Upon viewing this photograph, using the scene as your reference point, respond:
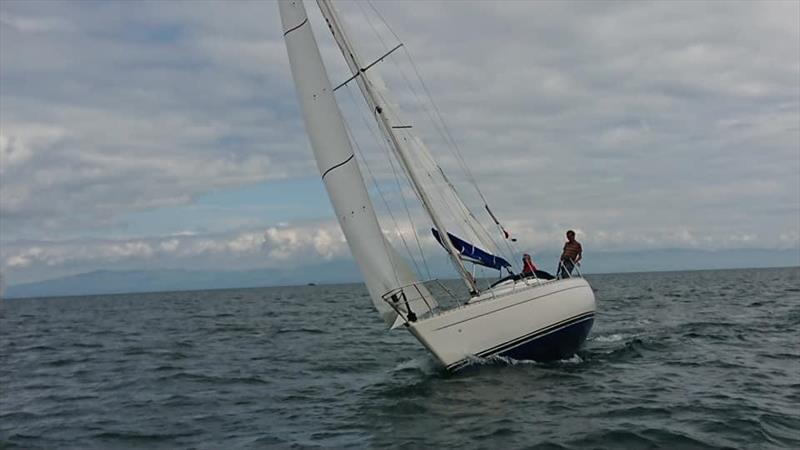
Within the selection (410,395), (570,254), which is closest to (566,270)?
(570,254)

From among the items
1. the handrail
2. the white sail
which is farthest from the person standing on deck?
the white sail

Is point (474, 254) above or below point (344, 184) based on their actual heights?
below

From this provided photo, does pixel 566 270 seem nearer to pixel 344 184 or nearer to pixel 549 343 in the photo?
pixel 549 343

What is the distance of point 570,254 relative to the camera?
15828mm

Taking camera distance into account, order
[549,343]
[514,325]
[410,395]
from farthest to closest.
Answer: [549,343]
[514,325]
[410,395]

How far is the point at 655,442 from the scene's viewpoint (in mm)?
8297

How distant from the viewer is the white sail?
13117 millimetres

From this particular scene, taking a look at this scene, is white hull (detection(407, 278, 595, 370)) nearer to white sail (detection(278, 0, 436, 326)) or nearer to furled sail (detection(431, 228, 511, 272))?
furled sail (detection(431, 228, 511, 272))

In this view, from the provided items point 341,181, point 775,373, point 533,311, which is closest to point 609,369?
point 533,311

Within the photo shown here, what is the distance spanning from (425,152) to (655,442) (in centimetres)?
771

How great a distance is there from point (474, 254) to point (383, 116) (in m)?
3.40

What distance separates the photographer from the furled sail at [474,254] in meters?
14.0

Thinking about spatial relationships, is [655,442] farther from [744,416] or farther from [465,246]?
[465,246]

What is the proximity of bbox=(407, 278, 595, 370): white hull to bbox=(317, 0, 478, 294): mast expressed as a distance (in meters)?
0.98
